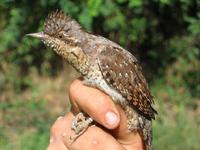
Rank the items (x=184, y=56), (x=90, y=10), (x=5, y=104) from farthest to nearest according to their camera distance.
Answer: (x=184, y=56) → (x=5, y=104) → (x=90, y=10)

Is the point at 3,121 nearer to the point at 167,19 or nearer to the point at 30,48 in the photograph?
the point at 30,48

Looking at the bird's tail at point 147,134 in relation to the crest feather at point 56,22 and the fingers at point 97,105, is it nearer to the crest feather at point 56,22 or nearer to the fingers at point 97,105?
the fingers at point 97,105

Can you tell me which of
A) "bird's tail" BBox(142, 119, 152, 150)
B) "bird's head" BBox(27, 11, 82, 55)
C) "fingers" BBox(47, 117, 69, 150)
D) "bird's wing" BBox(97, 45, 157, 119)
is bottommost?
"bird's tail" BBox(142, 119, 152, 150)

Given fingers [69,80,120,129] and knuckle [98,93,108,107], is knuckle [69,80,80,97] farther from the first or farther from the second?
knuckle [98,93,108,107]

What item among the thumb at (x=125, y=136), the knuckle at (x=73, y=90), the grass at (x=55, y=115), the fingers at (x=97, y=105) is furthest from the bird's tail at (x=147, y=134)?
the grass at (x=55, y=115)

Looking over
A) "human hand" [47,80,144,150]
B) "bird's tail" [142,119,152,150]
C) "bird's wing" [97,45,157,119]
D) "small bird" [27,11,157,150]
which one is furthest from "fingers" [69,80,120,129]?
"bird's tail" [142,119,152,150]

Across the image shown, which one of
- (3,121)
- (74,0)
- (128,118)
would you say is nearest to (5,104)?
(3,121)

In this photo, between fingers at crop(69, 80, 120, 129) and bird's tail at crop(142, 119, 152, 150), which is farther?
bird's tail at crop(142, 119, 152, 150)
